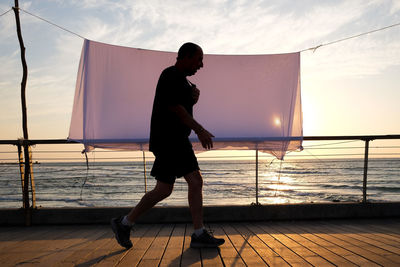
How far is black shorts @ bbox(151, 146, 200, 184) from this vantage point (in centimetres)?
174

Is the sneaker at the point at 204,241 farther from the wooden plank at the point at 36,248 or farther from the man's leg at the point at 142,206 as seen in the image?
the wooden plank at the point at 36,248

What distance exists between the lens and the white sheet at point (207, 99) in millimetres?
2547

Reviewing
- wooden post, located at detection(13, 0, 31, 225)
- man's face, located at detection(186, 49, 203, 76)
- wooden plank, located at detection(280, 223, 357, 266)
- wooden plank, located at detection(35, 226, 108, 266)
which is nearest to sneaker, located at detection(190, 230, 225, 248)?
→ wooden plank, located at detection(280, 223, 357, 266)

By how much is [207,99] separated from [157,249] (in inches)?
53.9

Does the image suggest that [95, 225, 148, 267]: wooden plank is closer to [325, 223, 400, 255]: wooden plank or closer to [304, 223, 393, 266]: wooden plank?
[304, 223, 393, 266]: wooden plank

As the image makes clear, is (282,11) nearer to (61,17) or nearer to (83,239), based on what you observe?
(61,17)

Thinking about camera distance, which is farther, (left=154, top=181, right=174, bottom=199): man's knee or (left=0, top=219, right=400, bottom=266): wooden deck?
(left=154, top=181, right=174, bottom=199): man's knee

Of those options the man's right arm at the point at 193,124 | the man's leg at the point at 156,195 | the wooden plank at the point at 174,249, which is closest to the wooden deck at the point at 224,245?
the wooden plank at the point at 174,249

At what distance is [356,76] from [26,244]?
20.5ft

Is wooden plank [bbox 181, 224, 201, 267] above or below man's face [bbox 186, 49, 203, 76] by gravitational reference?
below

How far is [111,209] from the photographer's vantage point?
2.62 metres

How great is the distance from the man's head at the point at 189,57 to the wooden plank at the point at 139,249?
1.01 meters

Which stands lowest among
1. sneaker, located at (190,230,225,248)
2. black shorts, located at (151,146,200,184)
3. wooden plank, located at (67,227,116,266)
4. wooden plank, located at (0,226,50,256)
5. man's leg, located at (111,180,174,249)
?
wooden plank, located at (0,226,50,256)

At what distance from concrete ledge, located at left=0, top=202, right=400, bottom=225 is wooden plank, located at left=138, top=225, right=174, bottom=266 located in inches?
11.0
